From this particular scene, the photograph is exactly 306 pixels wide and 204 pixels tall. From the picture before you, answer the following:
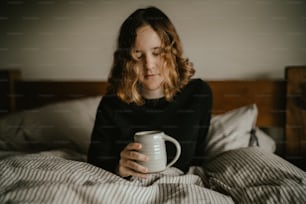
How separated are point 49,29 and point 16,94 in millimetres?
298


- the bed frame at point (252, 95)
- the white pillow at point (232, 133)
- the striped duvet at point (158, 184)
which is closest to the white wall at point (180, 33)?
the bed frame at point (252, 95)

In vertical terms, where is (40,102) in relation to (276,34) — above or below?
below

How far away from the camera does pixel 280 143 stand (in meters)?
1.03

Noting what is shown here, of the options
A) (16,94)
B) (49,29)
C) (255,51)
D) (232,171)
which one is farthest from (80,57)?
(232,171)

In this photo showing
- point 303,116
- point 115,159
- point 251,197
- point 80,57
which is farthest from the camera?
point 80,57

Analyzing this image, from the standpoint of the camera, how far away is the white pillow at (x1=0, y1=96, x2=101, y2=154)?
3.15ft

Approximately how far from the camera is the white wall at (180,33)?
3.31ft

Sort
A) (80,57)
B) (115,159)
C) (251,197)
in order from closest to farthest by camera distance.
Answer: (251,197) → (115,159) → (80,57)

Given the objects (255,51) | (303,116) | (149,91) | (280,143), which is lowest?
(280,143)

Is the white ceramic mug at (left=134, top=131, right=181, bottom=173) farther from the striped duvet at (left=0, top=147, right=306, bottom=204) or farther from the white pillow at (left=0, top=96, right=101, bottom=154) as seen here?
the white pillow at (left=0, top=96, right=101, bottom=154)

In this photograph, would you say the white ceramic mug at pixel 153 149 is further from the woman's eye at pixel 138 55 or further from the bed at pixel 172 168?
the woman's eye at pixel 138 55

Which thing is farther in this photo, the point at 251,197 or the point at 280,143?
the point at 280,143

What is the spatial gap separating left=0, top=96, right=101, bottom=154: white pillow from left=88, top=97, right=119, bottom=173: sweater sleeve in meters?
0.23

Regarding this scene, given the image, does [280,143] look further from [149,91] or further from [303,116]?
[149,91]
